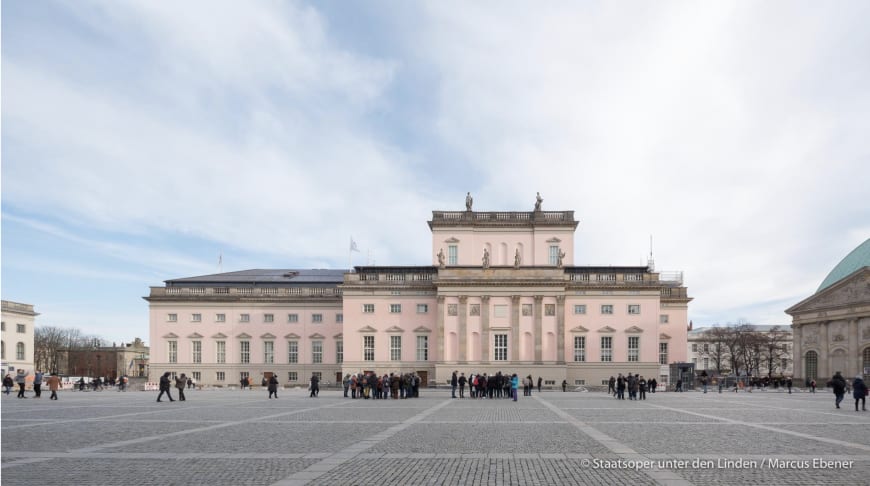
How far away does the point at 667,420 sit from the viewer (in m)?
23.0

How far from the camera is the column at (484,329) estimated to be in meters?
67.2

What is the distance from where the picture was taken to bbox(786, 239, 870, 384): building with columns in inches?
2719

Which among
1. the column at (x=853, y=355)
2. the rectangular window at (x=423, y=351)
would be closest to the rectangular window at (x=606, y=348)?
the rectangular window at (x=423, y=351)

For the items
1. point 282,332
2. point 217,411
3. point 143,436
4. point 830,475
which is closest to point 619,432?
point 830,475

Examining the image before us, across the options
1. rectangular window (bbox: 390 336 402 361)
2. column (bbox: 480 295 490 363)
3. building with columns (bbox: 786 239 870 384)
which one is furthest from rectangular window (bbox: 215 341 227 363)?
building with columns (bbox: 786 239 870 384)

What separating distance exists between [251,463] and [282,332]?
63.6 metres

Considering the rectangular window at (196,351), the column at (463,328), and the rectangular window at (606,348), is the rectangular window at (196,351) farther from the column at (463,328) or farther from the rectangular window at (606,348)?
the rectangular window at (606,348)

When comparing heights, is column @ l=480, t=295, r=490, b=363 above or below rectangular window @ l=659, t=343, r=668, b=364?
above

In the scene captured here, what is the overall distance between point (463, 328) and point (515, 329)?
4843 mm

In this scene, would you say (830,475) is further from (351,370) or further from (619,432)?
(351,370)

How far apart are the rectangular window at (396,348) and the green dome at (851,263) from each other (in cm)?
4445

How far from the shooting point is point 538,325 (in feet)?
221

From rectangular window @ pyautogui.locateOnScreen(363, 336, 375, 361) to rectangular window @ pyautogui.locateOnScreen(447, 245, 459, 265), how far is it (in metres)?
10.9

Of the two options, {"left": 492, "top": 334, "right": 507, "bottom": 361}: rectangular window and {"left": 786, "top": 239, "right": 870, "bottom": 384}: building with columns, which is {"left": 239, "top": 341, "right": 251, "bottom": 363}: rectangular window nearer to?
{"left": 492, "top": 334, "right": 507, "bottom": 361}: rectangular window
